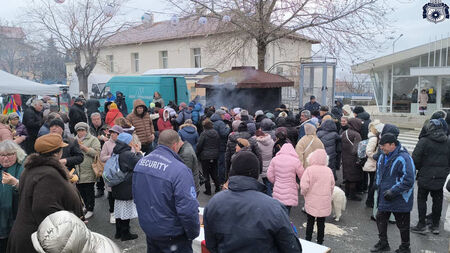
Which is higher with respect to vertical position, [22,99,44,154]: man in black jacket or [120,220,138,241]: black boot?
[22,99,44,154]: man in black jacket

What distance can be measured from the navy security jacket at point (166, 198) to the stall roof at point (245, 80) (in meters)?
9.70

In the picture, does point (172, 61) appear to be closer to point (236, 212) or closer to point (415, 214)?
point (415, 214)

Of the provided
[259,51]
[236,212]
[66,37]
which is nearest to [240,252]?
[236,212]

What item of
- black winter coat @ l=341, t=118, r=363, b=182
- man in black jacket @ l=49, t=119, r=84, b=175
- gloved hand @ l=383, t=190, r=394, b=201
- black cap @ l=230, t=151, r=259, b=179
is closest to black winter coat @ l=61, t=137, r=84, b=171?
man in black jacket @ l=49, t=119, r=84, b=175

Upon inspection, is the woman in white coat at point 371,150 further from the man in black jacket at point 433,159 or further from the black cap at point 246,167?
the black cap at point 246,167

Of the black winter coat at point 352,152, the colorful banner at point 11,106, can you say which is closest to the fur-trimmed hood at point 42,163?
the black winter coat at point 352,152

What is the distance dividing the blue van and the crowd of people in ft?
19.4

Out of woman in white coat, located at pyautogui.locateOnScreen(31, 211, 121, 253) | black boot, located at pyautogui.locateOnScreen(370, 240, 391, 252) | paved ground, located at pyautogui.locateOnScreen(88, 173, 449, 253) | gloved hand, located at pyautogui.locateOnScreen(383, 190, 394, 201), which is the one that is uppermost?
woman in white coat, located at pyautogui.locateOnScreen(31, 211, 121, 253)

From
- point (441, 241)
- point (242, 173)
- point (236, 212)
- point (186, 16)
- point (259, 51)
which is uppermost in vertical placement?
point (186, 16)

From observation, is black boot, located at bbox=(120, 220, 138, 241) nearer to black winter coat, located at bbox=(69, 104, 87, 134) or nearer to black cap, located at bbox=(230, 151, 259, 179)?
black cap, located at bbox=(230, 151, 259, 179)

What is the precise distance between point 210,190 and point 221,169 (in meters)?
0.54

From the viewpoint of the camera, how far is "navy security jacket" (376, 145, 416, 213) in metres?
4.42

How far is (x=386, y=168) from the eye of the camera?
464 cm

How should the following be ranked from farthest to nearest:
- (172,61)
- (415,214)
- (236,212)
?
(172,61)
(415,214)
(236,212)
